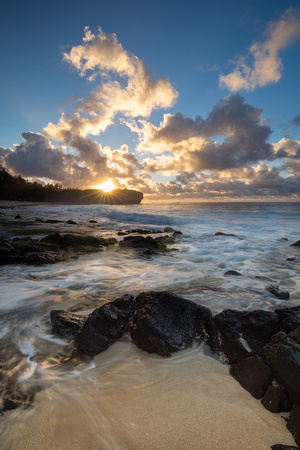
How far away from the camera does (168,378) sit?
6.93 feet

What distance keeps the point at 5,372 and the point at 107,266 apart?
3.93 metres

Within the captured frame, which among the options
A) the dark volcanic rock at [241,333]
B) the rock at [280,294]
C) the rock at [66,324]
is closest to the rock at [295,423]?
the dark volcanic rock at [241,333]

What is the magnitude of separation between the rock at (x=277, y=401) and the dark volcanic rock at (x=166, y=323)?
3.07 ft

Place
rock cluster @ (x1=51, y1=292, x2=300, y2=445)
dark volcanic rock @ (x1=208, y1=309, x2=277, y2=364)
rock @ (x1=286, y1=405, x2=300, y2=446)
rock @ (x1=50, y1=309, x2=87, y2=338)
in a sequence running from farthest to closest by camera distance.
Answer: rock @ (x1=50, y1=309, x2=87, y2=338)
dark volcanic rock @ (x1=208, y1=309, x2=277, y2=364)
rock cluster @ (x1=51, y1=292, x2=300, y2=445)
rock @ (x1=286, y1=405, x2=300, y2=446)

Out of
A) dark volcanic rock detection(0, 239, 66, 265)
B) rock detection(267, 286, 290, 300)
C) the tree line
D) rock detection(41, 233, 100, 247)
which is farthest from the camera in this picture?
the tree line

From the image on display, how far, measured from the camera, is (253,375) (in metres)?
1.95

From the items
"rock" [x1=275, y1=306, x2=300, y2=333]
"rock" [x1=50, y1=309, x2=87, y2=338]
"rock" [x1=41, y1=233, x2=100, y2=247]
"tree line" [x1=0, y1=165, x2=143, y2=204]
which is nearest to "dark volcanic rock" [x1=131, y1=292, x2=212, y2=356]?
"rock" [x1=50, y1=309, x2=87, y2=338]

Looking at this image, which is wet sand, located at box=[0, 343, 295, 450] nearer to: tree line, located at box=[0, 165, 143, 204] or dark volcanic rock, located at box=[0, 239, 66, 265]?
dark volcanic rock, located at box=[0, 239, 66, 265]

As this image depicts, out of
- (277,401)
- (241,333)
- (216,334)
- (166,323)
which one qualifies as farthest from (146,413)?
(241,333)

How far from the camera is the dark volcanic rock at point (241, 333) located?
2331 mm

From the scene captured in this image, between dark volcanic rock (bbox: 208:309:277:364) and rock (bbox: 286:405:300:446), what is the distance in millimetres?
648

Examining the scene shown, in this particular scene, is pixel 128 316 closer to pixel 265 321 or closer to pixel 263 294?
pixel 265 321

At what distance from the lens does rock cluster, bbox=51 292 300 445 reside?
1849 millimetres

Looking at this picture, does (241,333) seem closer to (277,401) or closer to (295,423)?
(277,401)
